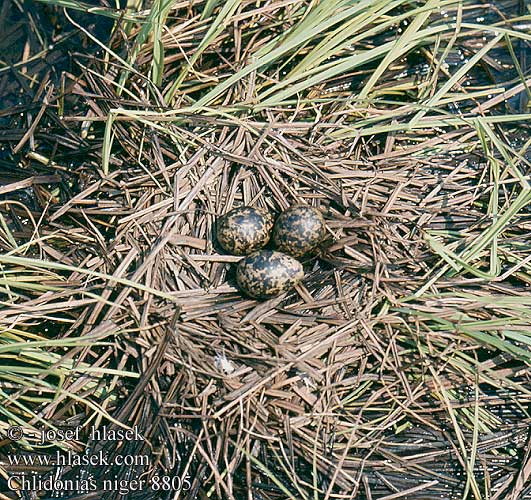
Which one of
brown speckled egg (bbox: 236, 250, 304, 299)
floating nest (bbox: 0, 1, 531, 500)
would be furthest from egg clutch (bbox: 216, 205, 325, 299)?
floating nest (bbox: 0, 1, 531, 500)

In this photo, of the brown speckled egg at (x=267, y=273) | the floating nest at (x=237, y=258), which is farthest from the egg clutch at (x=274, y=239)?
the floating nest at (x=237, y=258)

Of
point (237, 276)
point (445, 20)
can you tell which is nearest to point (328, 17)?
point (445, 20)

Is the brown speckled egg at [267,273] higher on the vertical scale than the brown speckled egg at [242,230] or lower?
lower

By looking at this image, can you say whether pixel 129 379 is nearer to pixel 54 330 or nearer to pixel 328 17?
pixel 54 330

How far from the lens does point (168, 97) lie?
2.72 metres

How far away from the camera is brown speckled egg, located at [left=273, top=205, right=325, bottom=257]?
8.23 ft

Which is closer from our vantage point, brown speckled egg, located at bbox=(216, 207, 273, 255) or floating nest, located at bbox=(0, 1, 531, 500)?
floating nest, located at bbox=(0, 1, 531, 500)

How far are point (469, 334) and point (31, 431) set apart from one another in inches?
72.3

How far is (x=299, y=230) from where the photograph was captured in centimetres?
250

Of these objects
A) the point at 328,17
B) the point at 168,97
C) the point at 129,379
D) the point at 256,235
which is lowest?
the point at 129,379

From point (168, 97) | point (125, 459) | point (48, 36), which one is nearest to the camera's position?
point (125, 459)

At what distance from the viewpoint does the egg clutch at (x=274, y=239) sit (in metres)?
2.48

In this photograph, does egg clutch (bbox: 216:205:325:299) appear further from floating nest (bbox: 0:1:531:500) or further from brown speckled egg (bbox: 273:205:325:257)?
floating nest (bbox: 0:1:531:500)

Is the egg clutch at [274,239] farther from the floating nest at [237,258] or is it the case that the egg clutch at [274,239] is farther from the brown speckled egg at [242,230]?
the floating nest at [237,258]
